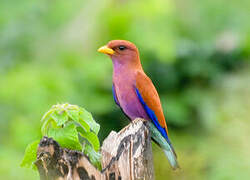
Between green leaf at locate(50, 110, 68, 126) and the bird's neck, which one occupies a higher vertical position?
green leaf at locate(50, 110, 68, 126)

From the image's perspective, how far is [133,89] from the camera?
390cm

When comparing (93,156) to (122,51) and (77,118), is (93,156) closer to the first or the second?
(77,118)

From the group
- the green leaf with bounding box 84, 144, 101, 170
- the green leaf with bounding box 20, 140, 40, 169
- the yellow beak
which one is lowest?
the green leaf with bounding box 84, 144, 101, 170

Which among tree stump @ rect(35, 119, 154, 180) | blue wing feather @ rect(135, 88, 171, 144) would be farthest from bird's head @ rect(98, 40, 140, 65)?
tree stump @ rect(35, 119, 154, 180)

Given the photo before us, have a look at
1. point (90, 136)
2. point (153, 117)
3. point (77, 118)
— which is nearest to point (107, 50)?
point (153, 117)

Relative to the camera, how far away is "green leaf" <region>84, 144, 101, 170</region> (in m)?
2.74

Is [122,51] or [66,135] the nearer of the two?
[66,135]

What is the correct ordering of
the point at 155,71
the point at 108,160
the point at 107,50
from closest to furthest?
the point at 108,160, the point at 107,50, the point at 155,71

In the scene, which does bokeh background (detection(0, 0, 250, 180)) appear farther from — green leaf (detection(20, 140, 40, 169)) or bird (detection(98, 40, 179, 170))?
green leaf (detection(20, 140, 40, 169))

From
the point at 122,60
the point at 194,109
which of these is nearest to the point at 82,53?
the point at 194,109

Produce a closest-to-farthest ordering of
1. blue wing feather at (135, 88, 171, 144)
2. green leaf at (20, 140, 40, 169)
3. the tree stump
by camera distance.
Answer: the tree stump, green leaf at (20, 140, 40, 169), blue wing feather at (135, 88, 171, 144)

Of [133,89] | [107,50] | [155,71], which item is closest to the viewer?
[133,89]

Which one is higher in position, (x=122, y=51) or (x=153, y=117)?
(x=122, y=51)

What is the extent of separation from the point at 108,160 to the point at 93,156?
0.11 meters
